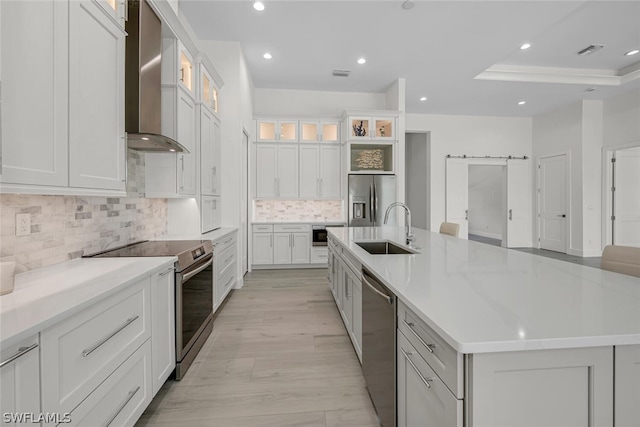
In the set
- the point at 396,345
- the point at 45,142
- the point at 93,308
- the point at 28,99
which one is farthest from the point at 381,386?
the point at 28,99

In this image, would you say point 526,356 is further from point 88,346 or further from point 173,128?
point 173,128

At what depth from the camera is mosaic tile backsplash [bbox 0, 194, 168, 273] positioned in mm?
1467

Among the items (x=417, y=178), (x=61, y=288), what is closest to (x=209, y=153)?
(x=61, y=288)

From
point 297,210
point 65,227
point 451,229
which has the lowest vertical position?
point 451,229

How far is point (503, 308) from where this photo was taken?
0.99 meters

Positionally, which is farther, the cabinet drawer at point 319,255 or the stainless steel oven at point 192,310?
the cabinet drawer at point 319,255

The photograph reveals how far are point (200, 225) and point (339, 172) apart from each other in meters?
3.26

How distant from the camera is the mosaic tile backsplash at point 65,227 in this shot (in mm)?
1467

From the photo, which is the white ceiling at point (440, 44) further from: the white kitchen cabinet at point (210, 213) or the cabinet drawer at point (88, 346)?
the cabinet drawer at point (88, 346)

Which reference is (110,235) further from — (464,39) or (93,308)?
(464,39)

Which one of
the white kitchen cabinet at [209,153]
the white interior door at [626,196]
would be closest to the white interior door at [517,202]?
the white interior door at [626,196]

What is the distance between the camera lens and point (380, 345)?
59.5 inches

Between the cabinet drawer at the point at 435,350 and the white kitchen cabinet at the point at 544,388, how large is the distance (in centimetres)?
3

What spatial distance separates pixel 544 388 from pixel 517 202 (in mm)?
8049
